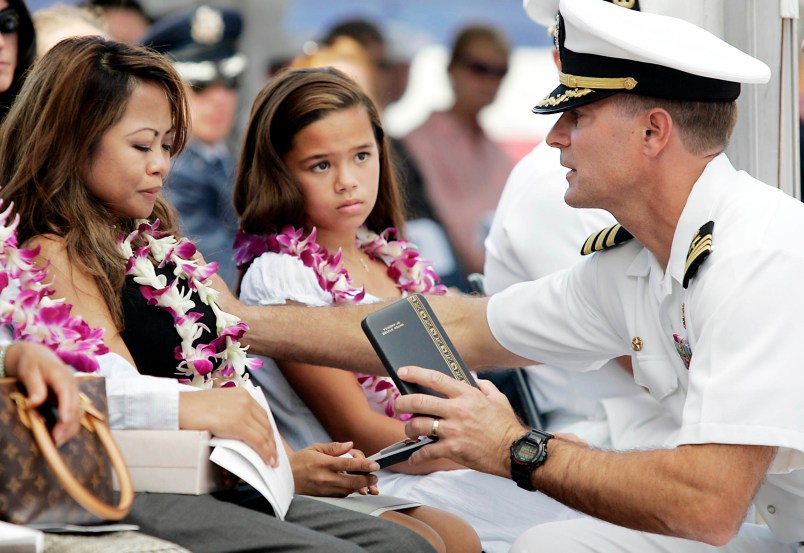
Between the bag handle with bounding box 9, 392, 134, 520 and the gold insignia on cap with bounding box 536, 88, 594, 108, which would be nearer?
the bag handle with bounding box 9, 392, 134, 520

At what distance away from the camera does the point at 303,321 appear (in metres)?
2.94

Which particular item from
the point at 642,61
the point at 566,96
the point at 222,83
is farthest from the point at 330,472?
the point at 222,83

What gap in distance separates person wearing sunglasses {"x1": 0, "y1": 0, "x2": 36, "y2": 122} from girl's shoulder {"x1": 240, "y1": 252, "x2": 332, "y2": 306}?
0.80 m

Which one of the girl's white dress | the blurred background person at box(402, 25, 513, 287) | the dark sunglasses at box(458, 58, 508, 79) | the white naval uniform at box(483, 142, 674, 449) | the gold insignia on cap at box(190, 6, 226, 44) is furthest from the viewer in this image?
the dark sunglasses at box(458, 58, 508, 79)

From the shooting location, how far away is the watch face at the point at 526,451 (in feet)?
7.47

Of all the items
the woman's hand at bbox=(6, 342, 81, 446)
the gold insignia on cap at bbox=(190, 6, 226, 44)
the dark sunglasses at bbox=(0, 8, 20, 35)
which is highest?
the gold insignia on cap at bbox=(190, 6, 226, 44)

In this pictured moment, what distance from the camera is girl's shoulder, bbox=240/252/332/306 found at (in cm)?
302

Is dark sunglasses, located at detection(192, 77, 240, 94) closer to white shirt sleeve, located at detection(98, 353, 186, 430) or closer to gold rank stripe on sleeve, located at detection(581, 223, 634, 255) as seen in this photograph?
gold rank stripe on sleeve, located at detection(581, 223, 634, 255)

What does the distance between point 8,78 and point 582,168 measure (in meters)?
1.64

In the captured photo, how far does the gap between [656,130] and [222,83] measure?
413cm

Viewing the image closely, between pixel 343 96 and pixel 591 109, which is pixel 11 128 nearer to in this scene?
pixel 343 96

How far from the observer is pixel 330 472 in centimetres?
249

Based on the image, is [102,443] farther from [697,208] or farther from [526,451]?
[697,208]

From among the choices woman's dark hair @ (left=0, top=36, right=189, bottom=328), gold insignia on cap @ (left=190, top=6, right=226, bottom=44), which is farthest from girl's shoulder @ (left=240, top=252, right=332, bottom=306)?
gold insignia on cap @ (left=190, top=6, right=226, bottom=44)
